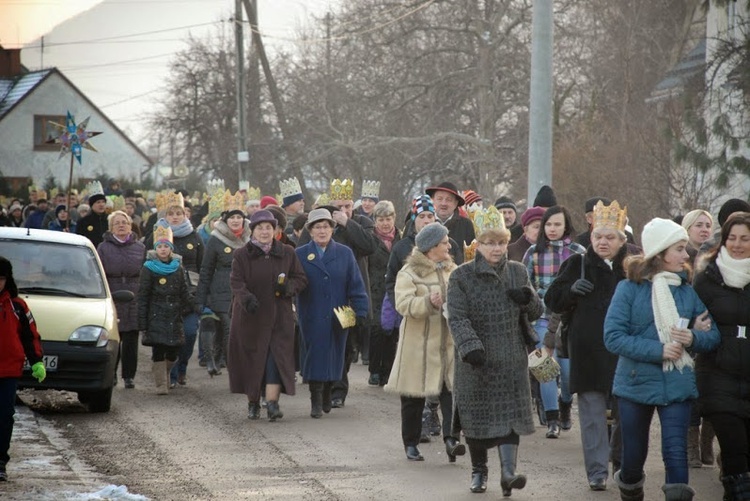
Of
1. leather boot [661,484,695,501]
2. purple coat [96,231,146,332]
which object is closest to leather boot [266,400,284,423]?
purple coat [96,231,146,332]

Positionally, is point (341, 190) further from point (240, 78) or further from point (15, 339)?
point (240, 78)

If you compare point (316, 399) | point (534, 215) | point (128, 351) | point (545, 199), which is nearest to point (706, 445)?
point (534, 215)

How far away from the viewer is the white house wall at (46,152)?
236 ft

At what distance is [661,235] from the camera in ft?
27.3

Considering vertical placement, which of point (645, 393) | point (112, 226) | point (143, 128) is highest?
point (143, 128)

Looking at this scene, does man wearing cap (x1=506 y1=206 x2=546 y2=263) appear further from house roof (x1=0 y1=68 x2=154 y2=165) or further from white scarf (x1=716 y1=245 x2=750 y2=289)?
house roof (x1=0 y1=68 x2=154 y2=165)

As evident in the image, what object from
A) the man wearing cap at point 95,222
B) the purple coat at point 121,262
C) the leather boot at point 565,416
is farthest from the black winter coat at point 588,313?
the man wearing cap at point 95,222

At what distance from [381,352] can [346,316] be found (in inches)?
98.2

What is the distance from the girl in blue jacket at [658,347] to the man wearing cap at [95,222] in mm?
14026

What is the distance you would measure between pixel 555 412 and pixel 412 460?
1806 millimetres

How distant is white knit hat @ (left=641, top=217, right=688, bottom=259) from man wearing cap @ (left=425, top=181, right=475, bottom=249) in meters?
5.41

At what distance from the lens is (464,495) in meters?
9.50

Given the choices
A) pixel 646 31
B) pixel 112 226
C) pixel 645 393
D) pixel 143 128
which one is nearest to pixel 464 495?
pixel 645 393

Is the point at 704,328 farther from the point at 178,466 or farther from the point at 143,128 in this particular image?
the point at 143,128
